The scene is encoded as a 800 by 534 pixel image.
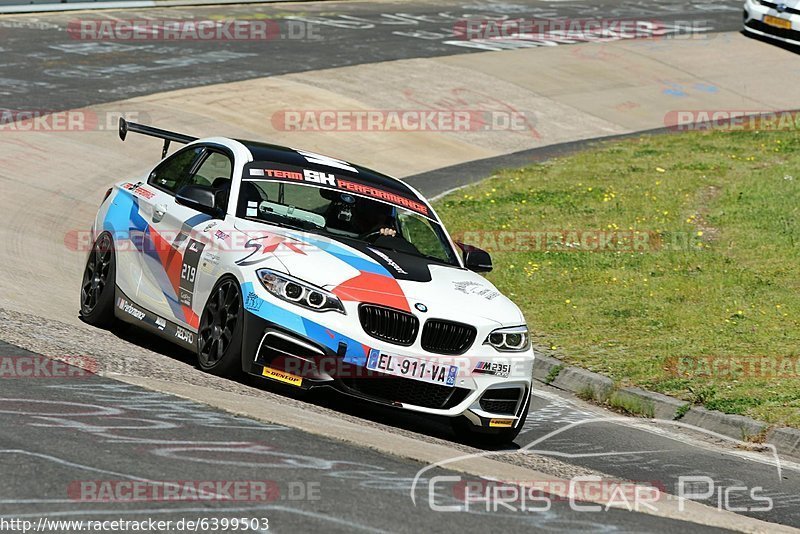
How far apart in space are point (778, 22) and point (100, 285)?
2272 centimetres

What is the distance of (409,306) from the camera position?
334 inches

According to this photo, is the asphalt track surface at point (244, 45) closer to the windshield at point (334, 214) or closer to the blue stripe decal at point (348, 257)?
the windshield at point (334, 214)

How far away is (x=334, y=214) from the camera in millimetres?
9719

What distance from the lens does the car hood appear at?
849cm

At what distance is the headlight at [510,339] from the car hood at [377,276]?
0.06m

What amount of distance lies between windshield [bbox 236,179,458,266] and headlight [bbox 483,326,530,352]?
108cm

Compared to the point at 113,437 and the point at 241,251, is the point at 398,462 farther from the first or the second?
the point at 241,251

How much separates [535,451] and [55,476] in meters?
3.90

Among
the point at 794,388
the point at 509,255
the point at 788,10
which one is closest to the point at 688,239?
the point at 509,255
